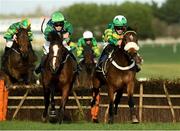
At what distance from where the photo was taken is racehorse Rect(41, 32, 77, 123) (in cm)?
1469

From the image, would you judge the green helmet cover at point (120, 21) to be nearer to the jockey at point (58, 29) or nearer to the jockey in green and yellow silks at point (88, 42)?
the jockey at point (58, 29)

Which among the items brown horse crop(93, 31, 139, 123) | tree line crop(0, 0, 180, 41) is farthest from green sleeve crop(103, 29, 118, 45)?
tree line crop(0, 0, 180, 41)

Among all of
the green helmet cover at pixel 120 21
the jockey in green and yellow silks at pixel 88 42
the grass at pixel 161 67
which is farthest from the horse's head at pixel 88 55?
the green helmet cover at pixel 120 21

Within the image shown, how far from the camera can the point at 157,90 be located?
17.1 meters

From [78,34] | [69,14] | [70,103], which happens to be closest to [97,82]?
[70,103]

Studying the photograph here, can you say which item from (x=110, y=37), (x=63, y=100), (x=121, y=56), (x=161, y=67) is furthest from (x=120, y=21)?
(x=161, y=67)

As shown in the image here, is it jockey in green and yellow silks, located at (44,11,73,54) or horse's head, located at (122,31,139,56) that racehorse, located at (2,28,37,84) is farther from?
horse's head, located at (122,31,139,56)

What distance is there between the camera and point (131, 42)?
14156 millimetres

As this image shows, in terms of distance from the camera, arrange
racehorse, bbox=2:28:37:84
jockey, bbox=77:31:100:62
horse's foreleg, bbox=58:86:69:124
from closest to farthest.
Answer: horse's foreleg, bbox=58:86:69:124
racehorse, bbox=2:28:37:84
jockey, bbox=77:31:100:62

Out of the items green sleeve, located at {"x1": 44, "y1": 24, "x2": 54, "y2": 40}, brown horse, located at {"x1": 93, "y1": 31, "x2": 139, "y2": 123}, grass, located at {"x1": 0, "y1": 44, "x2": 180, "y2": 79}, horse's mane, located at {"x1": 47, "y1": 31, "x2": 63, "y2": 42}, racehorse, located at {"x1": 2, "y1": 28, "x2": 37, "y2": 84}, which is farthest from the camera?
→ grass, located at {"x1": 0, "y1": 44, "x2": 180, "y2": 79}

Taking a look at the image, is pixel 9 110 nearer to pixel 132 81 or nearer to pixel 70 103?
pixel 70 103

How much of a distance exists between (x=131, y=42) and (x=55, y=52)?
5.51 feet

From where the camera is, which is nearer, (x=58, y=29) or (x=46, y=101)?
(x=58, y=29)

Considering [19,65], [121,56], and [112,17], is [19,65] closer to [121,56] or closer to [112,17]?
[121,56]
